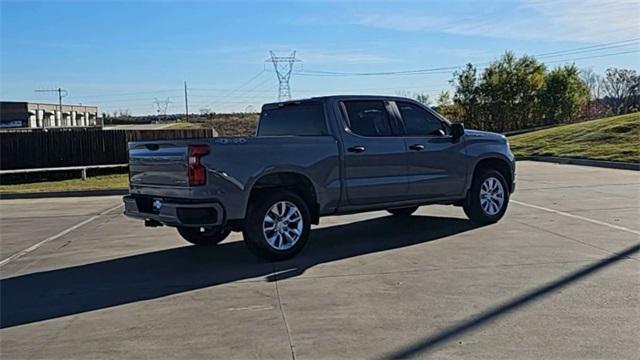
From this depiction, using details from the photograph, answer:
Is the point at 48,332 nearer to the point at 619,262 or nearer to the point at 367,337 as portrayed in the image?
the point at 367,337

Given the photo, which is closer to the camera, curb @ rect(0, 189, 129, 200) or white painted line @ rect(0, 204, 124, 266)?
white painted line @ rect(0, 204, 124, 266)

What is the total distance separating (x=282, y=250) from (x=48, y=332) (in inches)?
120

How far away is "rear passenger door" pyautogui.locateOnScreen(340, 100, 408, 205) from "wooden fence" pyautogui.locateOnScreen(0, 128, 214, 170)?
20.4 m

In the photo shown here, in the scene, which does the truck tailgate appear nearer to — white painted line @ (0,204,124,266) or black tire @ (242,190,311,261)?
black tire @ (242,190,311,261)

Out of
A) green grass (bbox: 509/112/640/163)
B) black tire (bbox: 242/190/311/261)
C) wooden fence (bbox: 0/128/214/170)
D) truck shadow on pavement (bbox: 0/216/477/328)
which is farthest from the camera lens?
wooden fence (bbox: 0/128/214/170)

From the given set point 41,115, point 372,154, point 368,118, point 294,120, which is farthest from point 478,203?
point 41,115

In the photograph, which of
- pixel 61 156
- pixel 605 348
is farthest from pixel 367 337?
pixel 61 156

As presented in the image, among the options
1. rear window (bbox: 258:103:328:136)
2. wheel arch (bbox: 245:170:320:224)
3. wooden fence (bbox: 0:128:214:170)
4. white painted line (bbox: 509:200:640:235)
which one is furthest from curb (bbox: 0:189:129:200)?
wheel arch (bbox: 245:170:320:224)

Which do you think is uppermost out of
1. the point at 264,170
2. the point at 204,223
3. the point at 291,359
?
the point at 264,170

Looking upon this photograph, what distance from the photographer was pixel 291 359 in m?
4.42

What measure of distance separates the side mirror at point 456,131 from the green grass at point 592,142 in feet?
39.4

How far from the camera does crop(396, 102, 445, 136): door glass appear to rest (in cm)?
912

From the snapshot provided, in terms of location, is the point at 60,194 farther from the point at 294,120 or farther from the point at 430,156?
the point at 430,156

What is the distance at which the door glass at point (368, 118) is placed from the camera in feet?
28.0
